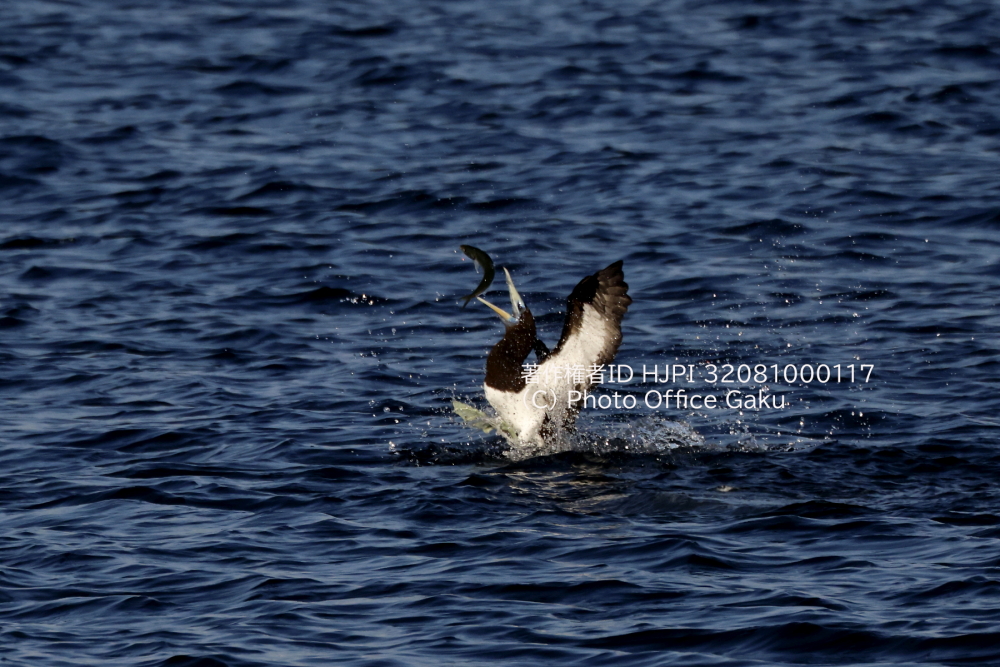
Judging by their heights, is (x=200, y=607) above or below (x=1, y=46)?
below

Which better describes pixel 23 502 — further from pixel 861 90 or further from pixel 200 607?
pixel 861 90

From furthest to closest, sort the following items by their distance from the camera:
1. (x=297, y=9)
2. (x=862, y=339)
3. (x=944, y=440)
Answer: (x=297, y=9), (x=862, y=339), (x=944, y=440)

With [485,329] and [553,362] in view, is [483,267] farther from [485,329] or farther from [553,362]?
[485,329]

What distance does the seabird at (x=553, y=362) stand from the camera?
9367mm

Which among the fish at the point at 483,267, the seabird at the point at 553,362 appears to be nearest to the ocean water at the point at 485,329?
the seabird at the point at 553,362

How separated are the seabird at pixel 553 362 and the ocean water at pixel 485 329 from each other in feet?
1.02

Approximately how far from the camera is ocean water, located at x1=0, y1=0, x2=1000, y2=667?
7.51 metres

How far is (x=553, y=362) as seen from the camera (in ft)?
31.9

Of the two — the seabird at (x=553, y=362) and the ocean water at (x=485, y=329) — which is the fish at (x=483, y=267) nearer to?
the seabird at (x=553, y=362)

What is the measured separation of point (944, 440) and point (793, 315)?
3341mm

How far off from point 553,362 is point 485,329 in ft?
11.8

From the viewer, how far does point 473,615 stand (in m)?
7.37

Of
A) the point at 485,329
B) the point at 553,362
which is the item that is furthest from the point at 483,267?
the point at 485,329

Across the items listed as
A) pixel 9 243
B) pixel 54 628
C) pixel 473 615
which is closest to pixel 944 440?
pixel 473 615
